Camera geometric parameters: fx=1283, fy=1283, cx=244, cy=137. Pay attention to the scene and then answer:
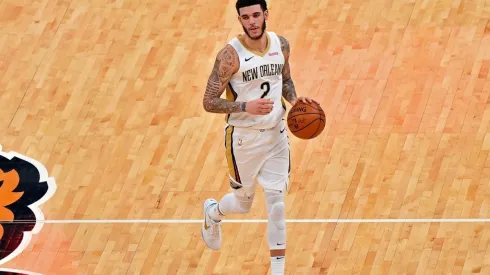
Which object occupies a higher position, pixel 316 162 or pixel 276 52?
pixel 276 52

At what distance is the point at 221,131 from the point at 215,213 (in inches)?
82.4

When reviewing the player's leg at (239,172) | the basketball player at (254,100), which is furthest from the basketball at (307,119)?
the player's leg at (239,172)

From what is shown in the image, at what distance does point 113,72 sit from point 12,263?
2.96m

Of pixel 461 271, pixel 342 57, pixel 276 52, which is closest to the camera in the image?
pixel 276 52

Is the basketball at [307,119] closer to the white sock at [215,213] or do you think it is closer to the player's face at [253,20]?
the player's face at [253,20]

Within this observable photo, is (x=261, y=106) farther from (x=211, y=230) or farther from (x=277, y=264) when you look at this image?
A: (x=211, y=230)

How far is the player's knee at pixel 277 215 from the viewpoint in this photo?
10.7 m

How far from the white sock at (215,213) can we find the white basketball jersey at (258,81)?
111 cm

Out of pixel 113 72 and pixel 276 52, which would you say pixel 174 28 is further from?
pixel 276 52

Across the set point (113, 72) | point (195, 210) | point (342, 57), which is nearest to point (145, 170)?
point (195, 210)

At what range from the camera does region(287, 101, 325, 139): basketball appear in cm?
1056

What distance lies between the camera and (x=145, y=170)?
13.2 metres

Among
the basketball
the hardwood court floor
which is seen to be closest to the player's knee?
the basketball

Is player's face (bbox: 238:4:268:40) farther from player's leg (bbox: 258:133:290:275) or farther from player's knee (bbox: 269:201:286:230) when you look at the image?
player's knee (bbox: 269:201:286:230)
